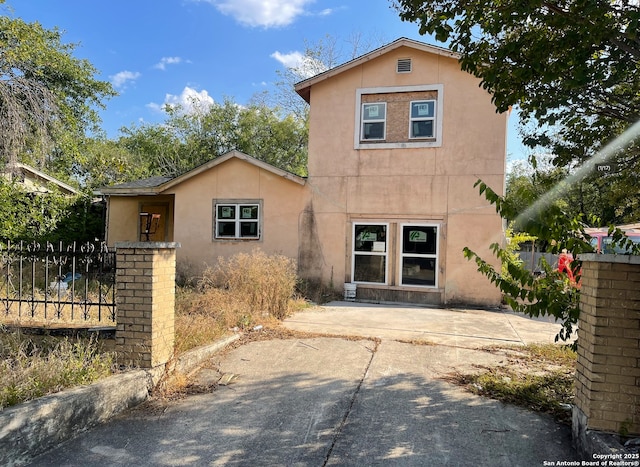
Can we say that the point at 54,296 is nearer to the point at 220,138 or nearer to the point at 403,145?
the point at 403,145

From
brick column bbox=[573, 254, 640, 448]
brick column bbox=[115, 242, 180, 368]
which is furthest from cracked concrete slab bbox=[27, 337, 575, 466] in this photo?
brick column bbox=[115, 242, 180, 368]

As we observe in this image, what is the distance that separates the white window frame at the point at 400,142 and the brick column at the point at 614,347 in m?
7.98

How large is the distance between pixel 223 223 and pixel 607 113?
9.81 m

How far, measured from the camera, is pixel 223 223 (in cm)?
1233

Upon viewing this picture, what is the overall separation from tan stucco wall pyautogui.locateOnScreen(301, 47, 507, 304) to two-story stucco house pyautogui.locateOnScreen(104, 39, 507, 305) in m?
0.03

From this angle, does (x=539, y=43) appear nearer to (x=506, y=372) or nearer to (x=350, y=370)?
(x=506, y=372)

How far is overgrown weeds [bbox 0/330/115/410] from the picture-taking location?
350 centimetres

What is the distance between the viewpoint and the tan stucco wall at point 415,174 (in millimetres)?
10414

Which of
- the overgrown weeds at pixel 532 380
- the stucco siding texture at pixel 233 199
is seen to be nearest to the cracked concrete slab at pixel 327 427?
the overgrown weeds at pixel 532 380

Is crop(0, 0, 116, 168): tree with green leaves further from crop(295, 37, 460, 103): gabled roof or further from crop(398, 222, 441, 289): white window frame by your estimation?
crop(398, 222, 441, 289): white window frame

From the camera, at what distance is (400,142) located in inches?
432

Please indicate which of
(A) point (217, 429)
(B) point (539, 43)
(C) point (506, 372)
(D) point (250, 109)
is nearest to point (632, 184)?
(B) point (539, 43)

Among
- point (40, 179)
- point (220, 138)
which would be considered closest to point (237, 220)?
point (40, 179)

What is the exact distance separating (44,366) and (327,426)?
273 cm
